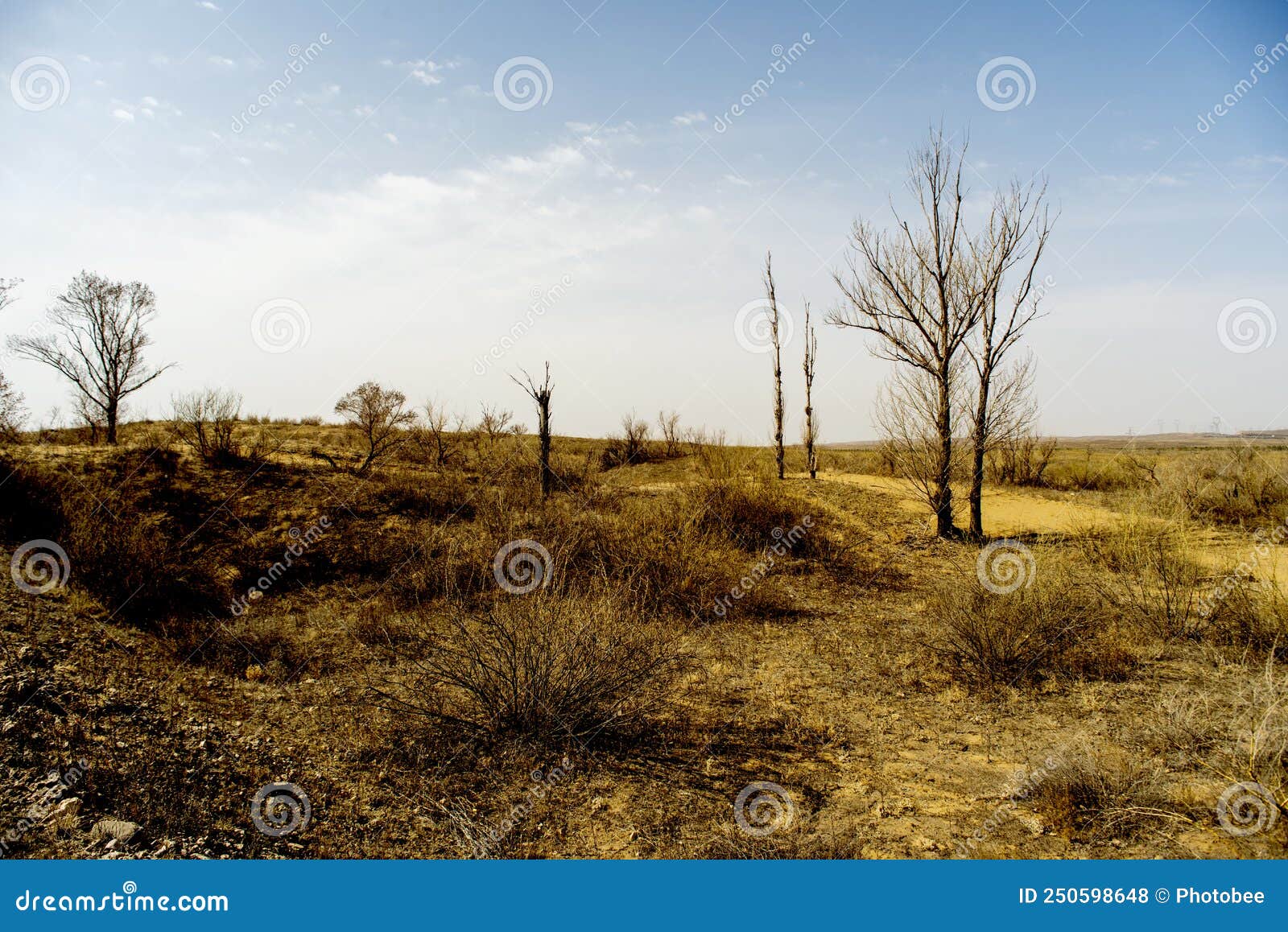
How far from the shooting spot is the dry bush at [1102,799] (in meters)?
3.65

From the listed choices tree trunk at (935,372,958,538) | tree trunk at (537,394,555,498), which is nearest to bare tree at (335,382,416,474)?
tree trunk at (537,394,555,498)

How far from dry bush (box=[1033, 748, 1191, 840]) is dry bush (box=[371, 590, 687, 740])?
285cm

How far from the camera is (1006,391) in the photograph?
11.8m

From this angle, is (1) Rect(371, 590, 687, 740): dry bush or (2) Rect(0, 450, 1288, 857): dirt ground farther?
(1) Rect(371, 590, 687, 740): dry bush

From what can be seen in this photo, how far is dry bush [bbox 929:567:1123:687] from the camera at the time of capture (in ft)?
21.0

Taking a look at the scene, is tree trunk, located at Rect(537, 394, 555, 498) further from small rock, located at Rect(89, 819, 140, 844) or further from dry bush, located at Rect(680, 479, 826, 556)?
small rock, located at Rect(89, 819, 140, 844)

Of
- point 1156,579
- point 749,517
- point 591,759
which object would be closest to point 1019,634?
point 1156,579

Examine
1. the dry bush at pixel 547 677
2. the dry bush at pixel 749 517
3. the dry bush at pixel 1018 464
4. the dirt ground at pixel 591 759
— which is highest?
the dry bush at pixel 1018 464

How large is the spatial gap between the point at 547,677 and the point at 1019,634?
486cm

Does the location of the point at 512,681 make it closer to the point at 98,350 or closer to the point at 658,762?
the point at 658,762

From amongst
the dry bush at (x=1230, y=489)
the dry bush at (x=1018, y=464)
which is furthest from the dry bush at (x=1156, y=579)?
the dry bush at (x=1018, y=464)

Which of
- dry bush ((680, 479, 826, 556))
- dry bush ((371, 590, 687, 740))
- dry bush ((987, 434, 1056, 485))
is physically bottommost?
dry bush ((371, 590, 687, 740))

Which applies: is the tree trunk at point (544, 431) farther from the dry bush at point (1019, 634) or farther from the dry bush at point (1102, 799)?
the dry bush at point (1102, 799)

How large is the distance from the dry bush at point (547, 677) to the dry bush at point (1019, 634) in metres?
3.20
